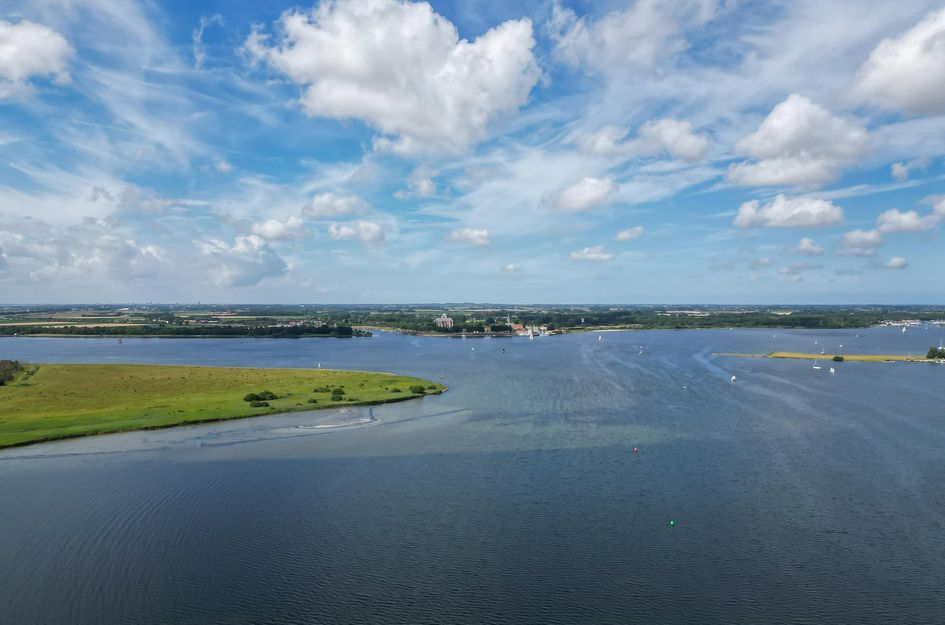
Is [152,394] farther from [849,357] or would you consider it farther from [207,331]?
[207,331]

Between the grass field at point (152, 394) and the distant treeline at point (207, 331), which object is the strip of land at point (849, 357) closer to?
the grass field at point (152, 394)

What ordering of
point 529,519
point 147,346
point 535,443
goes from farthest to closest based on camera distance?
point 147,346
point 535,443
point 529,519

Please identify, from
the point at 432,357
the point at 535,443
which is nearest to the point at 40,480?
the point at 535,443

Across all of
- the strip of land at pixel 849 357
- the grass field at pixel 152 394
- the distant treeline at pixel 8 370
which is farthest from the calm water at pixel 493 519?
the strip of land at pixel 849 357

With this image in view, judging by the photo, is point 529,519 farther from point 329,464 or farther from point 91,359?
point 91,359

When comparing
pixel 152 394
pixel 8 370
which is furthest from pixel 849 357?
pixel 8 370

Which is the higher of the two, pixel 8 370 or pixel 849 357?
pixel 8 370
